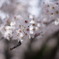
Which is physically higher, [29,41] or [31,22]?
[31,22]

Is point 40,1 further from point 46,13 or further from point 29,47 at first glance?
point 29,47

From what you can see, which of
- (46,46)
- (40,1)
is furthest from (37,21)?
(46,46)

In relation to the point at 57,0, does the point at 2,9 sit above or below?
below

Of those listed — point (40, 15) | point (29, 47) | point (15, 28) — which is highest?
point (40, 15)

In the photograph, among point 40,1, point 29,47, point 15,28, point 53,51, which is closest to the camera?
point 40,1

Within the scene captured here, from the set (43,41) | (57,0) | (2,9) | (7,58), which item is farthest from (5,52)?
(57,0)

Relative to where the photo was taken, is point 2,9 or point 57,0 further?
point 2,9

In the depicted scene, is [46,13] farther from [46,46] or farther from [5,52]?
[5,52]

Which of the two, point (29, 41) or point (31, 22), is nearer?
point (31, 22)

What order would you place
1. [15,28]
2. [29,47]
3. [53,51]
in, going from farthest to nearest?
[29,47], [53,51], [15,28]
